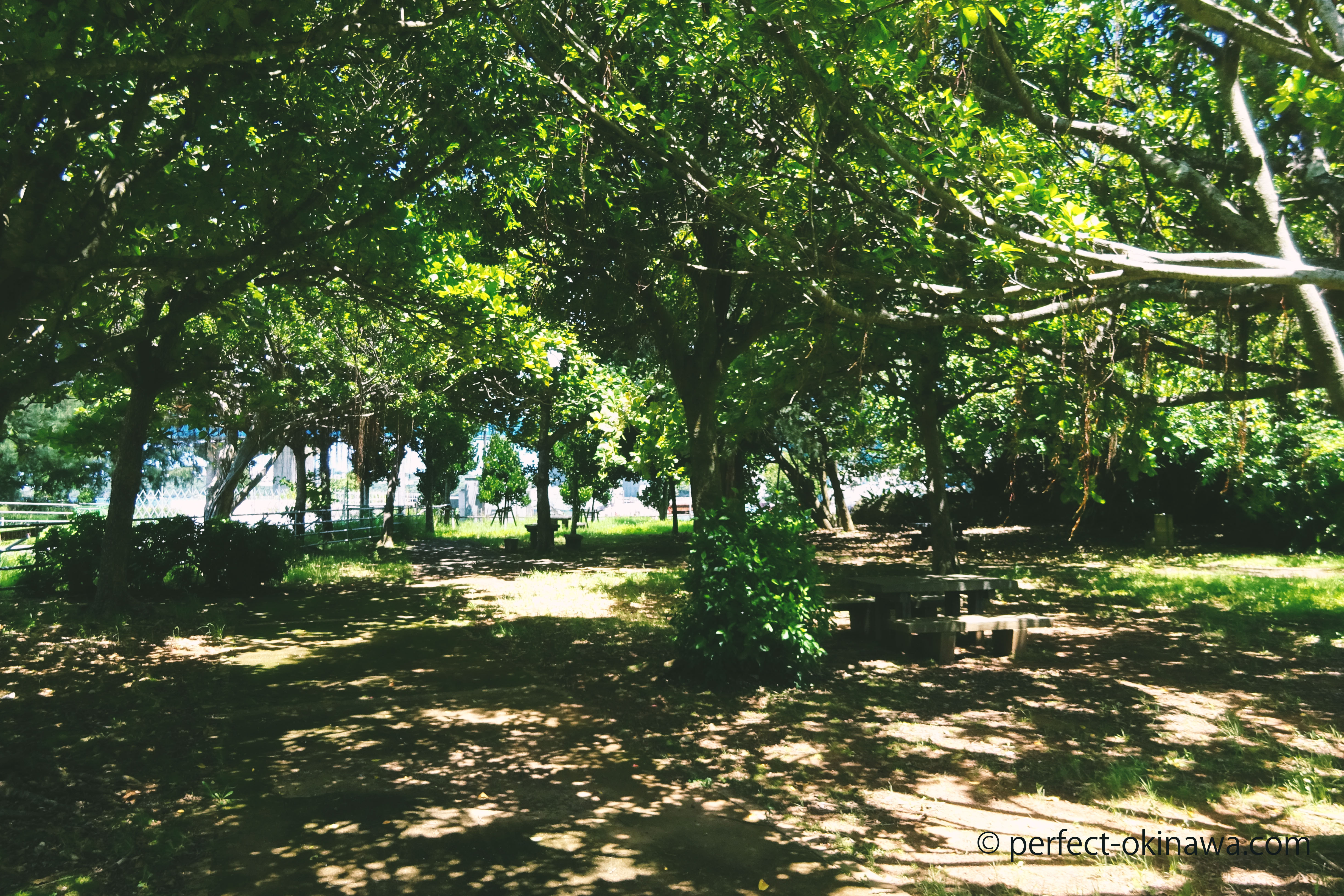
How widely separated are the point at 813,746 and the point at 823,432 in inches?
638

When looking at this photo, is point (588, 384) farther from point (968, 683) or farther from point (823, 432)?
point (968, 683)

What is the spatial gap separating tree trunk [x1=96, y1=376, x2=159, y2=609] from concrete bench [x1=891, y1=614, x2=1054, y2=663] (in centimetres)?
1018

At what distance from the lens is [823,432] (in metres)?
21.6

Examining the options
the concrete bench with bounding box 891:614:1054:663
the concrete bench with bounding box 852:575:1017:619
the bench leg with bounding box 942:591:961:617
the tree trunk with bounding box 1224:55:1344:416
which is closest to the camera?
the tree trunk with bounding box 1224:55:1344:416

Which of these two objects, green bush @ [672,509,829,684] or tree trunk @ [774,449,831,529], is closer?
green bush @ [672,509,829,684]

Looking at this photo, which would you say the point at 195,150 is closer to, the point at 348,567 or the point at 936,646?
the point at 936,646

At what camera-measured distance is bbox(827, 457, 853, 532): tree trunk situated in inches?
1096

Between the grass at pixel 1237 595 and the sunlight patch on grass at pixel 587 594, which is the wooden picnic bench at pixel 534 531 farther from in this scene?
the grass at pixel 1237 595

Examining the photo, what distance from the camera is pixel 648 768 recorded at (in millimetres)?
5539

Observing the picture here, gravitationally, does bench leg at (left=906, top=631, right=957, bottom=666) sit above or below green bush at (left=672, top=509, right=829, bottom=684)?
below

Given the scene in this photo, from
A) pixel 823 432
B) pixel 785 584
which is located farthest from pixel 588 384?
pixel 785 584

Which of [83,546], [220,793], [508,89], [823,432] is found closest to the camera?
[220,793]

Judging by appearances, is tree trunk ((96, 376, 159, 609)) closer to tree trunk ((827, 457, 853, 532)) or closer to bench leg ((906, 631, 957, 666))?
bench leg ((906, 631, 957, 666))

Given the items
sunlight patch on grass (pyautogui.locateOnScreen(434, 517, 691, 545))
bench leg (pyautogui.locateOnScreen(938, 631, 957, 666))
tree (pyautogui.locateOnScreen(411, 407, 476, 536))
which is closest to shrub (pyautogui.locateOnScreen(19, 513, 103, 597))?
tree (pyautogui.locateOnScreen(411, 407, 476, 536))
